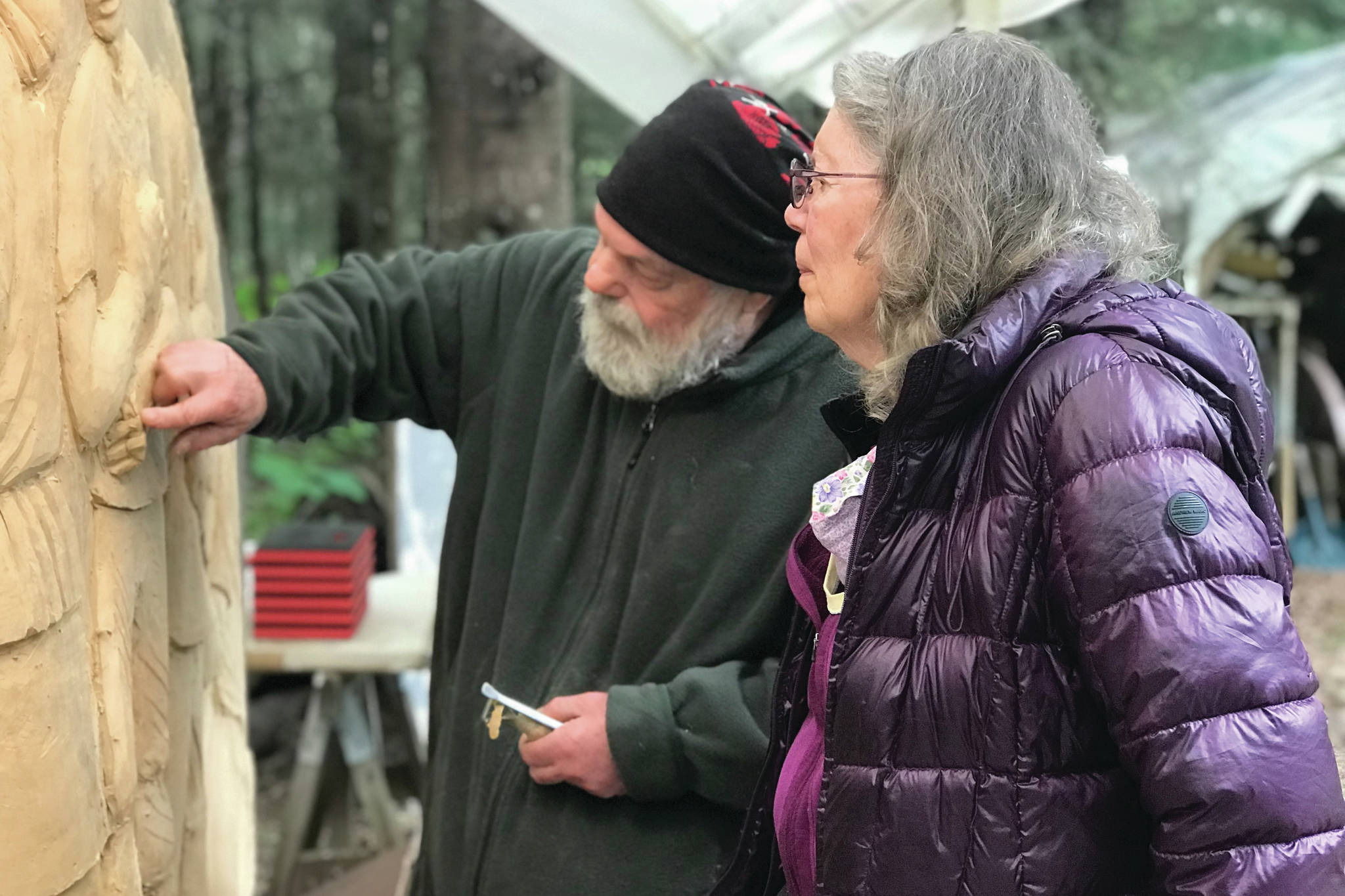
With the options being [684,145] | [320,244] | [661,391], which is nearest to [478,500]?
[661,391]

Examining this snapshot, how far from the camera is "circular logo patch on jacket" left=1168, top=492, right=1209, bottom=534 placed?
97 cm

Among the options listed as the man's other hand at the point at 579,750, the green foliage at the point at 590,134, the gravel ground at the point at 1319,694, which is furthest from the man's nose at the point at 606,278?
the green foliage at the point at 590,134

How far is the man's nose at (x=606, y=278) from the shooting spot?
6.18ft

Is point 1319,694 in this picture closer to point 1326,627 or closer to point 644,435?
point 1326,627

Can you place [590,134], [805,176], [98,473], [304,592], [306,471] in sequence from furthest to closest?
[590,134] → [306,471] → [304,592] → [98,473] → [805,176]

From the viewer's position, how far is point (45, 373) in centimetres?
128

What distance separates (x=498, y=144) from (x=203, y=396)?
99.8 inches

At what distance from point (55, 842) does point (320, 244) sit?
21.6ft

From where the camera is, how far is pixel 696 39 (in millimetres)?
2768

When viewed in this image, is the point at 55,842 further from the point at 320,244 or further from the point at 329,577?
the point at 320,244

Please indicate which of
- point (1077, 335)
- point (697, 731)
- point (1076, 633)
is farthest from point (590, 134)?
point (1076, 633)

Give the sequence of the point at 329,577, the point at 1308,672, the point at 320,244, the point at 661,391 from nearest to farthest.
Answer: the point at 1308,672, the point at 661,391, the point at 329,577, the point at 320,244

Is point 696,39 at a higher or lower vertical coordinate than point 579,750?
higher

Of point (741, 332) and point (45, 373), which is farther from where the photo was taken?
point (741, 332)
